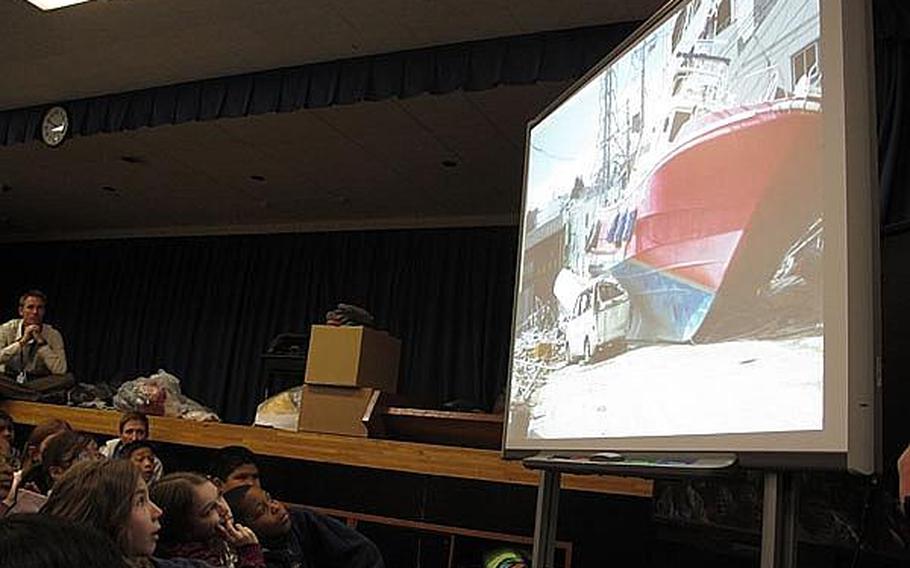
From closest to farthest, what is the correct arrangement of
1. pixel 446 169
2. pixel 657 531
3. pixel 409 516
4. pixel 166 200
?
pixel 657 531 → pixel 409 516 → pixel 446 169 → pixel 166 200

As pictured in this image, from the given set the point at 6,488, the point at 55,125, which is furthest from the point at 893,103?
the point at 55,125

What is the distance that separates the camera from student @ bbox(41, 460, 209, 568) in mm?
1600

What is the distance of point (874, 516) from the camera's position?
1.51m

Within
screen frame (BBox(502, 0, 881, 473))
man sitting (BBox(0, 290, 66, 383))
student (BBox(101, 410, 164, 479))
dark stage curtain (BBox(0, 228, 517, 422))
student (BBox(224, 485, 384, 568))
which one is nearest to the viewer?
screen frame (BBox(502, 0, 881, 473))

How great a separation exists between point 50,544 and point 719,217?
3.67 ft

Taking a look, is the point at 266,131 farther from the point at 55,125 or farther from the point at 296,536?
the point at 296,536

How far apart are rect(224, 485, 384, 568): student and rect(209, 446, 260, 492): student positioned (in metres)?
0.35

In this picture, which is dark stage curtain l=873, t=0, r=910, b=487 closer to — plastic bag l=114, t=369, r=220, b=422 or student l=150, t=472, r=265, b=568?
student l=150, t=472, r=265, b=568

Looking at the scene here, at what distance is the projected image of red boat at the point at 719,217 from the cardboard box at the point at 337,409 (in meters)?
1.87

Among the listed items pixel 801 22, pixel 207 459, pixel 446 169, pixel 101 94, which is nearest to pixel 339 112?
pixel 446 169

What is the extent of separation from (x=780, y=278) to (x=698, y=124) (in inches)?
15.3

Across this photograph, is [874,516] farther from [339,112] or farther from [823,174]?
[339,112]

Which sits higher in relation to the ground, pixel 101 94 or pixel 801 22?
pixel 101 94

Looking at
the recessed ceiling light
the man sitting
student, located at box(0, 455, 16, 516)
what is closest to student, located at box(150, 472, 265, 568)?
student, located at box(0, 455, 16, 516)
